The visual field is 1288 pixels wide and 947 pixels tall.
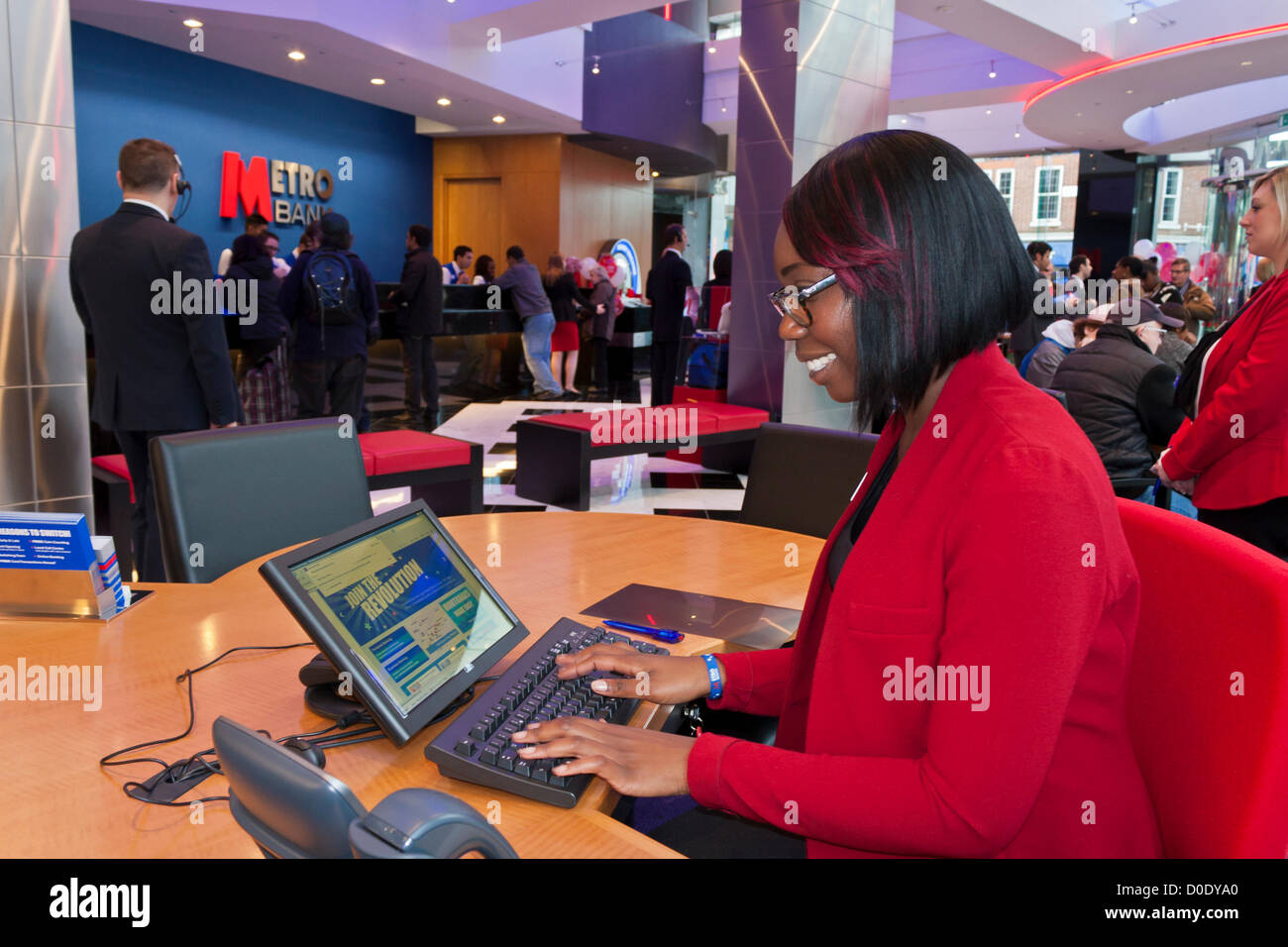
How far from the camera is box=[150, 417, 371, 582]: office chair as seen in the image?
2016 mm

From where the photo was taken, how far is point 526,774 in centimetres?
106

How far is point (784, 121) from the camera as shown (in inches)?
227

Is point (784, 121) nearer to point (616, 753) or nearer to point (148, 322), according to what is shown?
point (148, 322)

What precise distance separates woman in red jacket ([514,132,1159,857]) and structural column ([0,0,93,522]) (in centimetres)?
279

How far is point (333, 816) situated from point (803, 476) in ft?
6.61

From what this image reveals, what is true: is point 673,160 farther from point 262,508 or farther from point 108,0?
point 262,508

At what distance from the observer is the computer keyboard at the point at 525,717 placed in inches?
41.6

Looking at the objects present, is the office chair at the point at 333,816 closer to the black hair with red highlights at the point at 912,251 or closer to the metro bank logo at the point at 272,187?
the black hair with red highlights at the point at 912,251

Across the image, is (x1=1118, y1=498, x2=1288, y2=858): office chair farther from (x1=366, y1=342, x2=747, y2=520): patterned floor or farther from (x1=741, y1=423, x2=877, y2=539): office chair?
(x1=366, y1=342, x2=747, y2=520): patterned floor

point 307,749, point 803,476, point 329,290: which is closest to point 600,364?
point 329,290

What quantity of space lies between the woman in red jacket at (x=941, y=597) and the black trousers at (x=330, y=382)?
209 inches

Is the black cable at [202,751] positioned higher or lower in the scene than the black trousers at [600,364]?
lower

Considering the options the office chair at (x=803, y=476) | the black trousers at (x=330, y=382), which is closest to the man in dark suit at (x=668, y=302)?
the black trousers at (x=330, y=382)

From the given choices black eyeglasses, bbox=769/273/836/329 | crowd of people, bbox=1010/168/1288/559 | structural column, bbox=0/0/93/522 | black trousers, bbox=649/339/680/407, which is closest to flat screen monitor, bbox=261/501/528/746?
black eyeglasses, bbox=769/273/836/329
